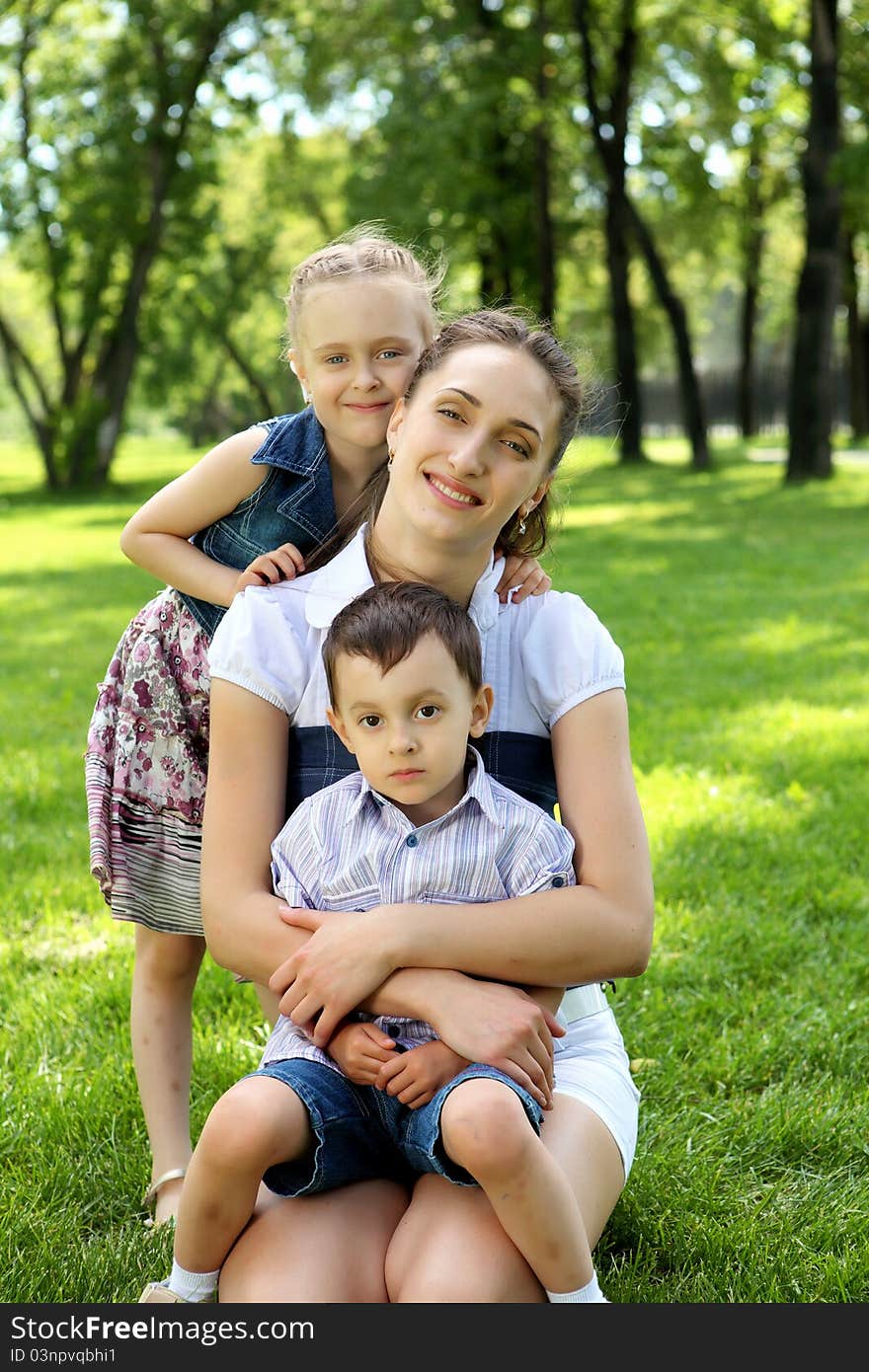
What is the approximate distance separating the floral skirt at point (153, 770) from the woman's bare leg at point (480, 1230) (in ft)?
3.34

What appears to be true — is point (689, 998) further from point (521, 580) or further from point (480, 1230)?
point (480, 1230)

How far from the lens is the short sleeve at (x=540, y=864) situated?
7.50ft

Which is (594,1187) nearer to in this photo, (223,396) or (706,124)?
(706,124)

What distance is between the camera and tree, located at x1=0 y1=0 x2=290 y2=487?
23.8 metres

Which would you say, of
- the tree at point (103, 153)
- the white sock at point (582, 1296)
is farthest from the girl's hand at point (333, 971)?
the tree at point (103, 153)

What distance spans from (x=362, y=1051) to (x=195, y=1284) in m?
0.46

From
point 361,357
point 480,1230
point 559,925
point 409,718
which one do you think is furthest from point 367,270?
point 480,1230

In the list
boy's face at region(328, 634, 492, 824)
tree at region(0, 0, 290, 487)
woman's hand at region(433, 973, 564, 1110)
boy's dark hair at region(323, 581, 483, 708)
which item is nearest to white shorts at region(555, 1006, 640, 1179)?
woman's hand at region(433, 973, 564, 1110)

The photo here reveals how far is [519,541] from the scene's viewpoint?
2719 millimetres

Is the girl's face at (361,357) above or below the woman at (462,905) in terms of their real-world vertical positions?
above

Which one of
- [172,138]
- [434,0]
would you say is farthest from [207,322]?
[434,0]

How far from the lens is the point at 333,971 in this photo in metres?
2.15

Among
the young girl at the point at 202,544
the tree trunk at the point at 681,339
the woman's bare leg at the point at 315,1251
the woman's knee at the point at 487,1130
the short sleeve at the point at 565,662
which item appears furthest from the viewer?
the tree trunk at the point at 681,339

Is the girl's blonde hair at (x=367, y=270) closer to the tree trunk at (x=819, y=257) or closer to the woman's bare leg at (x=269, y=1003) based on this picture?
the woman's bare leg at (x=269, y=1003)
